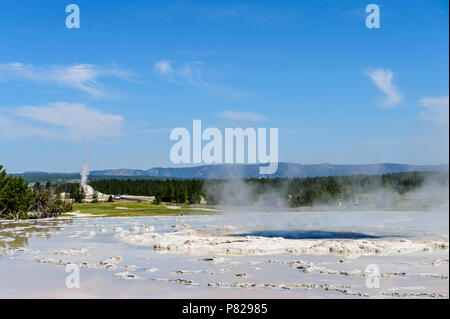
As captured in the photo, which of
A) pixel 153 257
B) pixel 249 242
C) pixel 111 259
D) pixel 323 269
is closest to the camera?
pixel 323 269

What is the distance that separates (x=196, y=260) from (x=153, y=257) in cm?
336

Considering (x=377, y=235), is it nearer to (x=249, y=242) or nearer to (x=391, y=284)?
(x=249, y=242)

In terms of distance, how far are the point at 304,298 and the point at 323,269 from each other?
6895 millimetres

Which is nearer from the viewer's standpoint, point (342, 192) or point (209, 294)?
point (209, 294)

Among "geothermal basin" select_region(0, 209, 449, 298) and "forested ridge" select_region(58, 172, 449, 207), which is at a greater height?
"forested ridge" select_region(58, 172, 449, 207)

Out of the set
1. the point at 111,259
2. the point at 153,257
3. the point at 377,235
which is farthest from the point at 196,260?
the point at 377,235

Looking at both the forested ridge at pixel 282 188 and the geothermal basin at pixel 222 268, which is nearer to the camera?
the geothermal basin at pixel 222 268

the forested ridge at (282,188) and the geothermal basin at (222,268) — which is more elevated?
the forested ridge at (282,188)

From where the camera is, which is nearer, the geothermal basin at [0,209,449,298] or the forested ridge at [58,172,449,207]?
the geothermal basin at [0,209,449,298]

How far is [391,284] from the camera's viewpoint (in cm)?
2236

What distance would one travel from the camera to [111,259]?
97.1ft

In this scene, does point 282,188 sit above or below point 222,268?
above

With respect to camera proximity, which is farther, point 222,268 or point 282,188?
point 282,188
